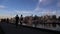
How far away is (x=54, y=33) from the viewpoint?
1582 centimetres

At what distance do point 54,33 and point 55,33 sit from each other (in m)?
0.15

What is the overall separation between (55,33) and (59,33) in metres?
0.64

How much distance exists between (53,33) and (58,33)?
0.75 m

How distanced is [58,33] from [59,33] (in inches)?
5.9

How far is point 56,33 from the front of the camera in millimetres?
15570

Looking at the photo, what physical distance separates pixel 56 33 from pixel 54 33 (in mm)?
306

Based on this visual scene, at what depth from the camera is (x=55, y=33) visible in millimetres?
15695

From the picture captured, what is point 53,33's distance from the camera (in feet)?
52.1

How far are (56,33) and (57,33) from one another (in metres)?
0.15

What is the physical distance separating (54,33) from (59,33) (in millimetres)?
793

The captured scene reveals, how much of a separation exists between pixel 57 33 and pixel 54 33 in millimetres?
458

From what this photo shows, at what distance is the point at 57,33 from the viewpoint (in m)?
15.4

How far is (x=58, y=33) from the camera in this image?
601 inches
